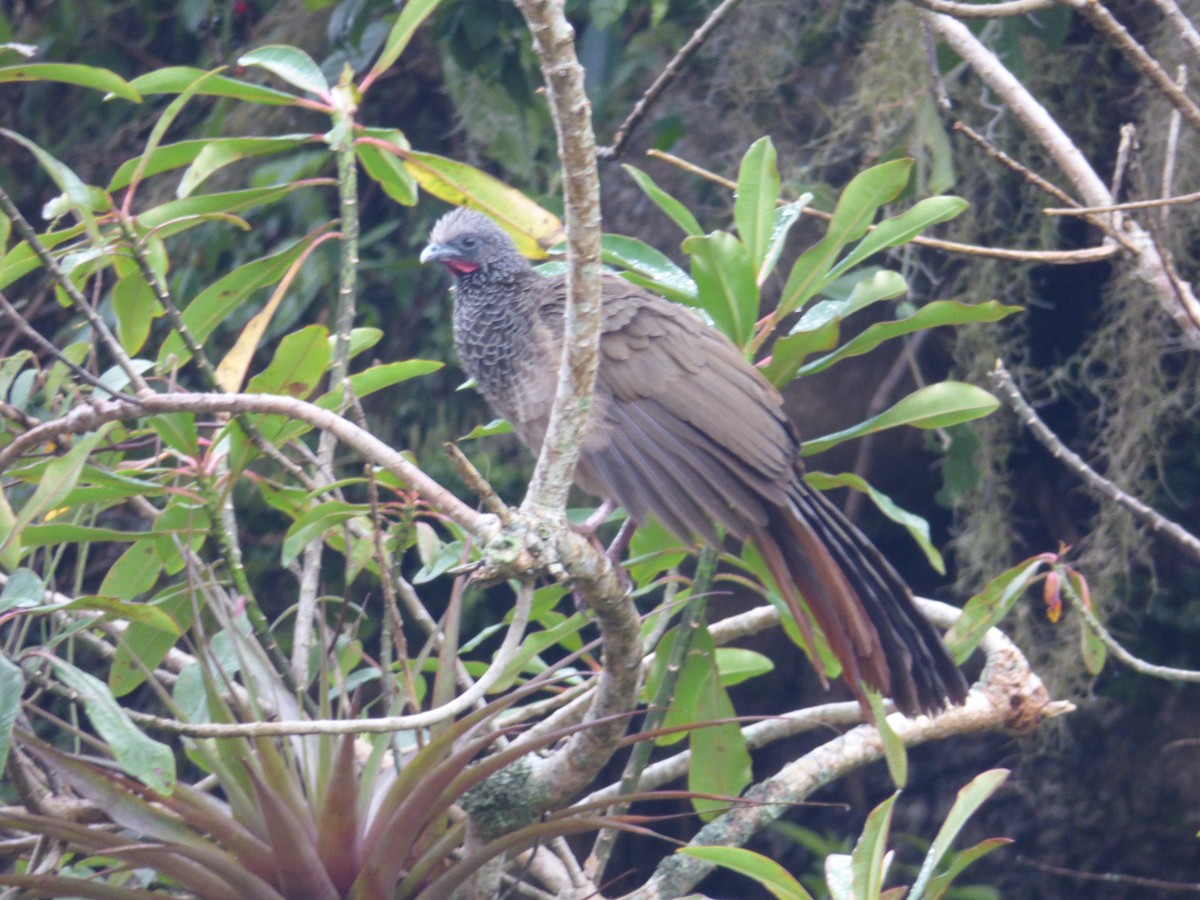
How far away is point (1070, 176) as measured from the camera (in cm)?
216

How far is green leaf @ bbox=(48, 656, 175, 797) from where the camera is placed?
4.77ft

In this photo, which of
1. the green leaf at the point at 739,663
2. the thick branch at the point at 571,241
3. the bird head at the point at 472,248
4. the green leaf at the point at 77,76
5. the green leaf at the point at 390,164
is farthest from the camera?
the bird head at the point at 472,248

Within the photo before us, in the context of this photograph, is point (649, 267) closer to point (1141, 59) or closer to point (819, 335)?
point (819, 335)

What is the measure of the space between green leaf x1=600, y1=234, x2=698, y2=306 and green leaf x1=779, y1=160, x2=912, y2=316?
0.64 ft

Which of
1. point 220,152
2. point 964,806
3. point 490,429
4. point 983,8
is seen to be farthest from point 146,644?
point 983,8

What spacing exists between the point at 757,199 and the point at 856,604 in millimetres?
688

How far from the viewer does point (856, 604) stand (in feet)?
6.59

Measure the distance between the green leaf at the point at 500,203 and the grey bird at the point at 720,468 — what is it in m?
0.30

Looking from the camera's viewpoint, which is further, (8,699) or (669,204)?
(669,204)

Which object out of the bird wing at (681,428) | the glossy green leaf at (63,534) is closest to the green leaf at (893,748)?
the bird wing at (681,428)

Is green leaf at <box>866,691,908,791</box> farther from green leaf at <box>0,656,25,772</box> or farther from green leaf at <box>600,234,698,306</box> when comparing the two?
green leaf at <box>0,656,25,772</box>

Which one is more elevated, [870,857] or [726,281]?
[726,281]

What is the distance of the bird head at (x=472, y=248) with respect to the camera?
2.82 m

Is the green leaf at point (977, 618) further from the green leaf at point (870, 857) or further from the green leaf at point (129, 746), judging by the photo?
the green leaf at point (129, 746)
